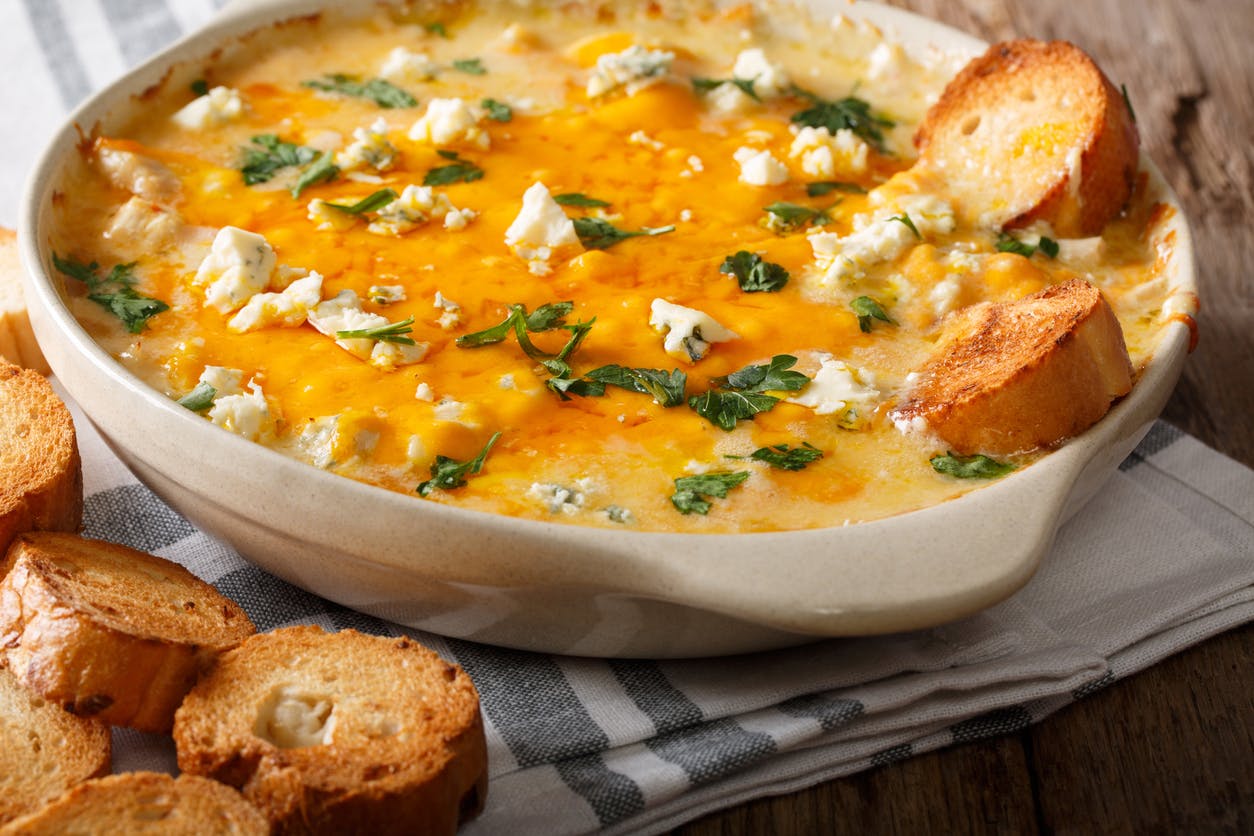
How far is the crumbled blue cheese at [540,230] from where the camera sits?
3.71m

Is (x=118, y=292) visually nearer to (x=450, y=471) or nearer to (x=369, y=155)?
(x=369, y=155)

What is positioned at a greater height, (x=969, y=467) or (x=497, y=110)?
(x=497, y=110)

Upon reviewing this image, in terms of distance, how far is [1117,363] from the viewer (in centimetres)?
312

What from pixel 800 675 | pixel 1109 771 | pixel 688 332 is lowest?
pixel 1109 771

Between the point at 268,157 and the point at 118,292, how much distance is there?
0.77 meters

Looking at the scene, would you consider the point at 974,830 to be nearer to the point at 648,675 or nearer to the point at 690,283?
the point at 648,675

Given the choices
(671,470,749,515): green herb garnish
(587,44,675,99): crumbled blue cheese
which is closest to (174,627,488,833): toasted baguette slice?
(671,470,749,515): green herb garnish

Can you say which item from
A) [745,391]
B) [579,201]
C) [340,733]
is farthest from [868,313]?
[340,733]

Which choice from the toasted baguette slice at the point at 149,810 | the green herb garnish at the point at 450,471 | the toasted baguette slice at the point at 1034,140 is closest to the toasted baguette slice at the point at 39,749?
the toasted baguette slice at the point at 149,810

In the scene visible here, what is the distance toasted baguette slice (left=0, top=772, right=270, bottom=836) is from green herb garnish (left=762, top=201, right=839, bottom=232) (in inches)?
87.6

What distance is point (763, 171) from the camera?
4.02m

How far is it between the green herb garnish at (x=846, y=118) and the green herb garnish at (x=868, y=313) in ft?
3.38

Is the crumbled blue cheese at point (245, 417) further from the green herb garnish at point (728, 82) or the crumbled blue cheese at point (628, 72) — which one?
the green herb garnish at point (728, 82)

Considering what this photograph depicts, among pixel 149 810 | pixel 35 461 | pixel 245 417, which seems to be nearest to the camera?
pixel 149 810
